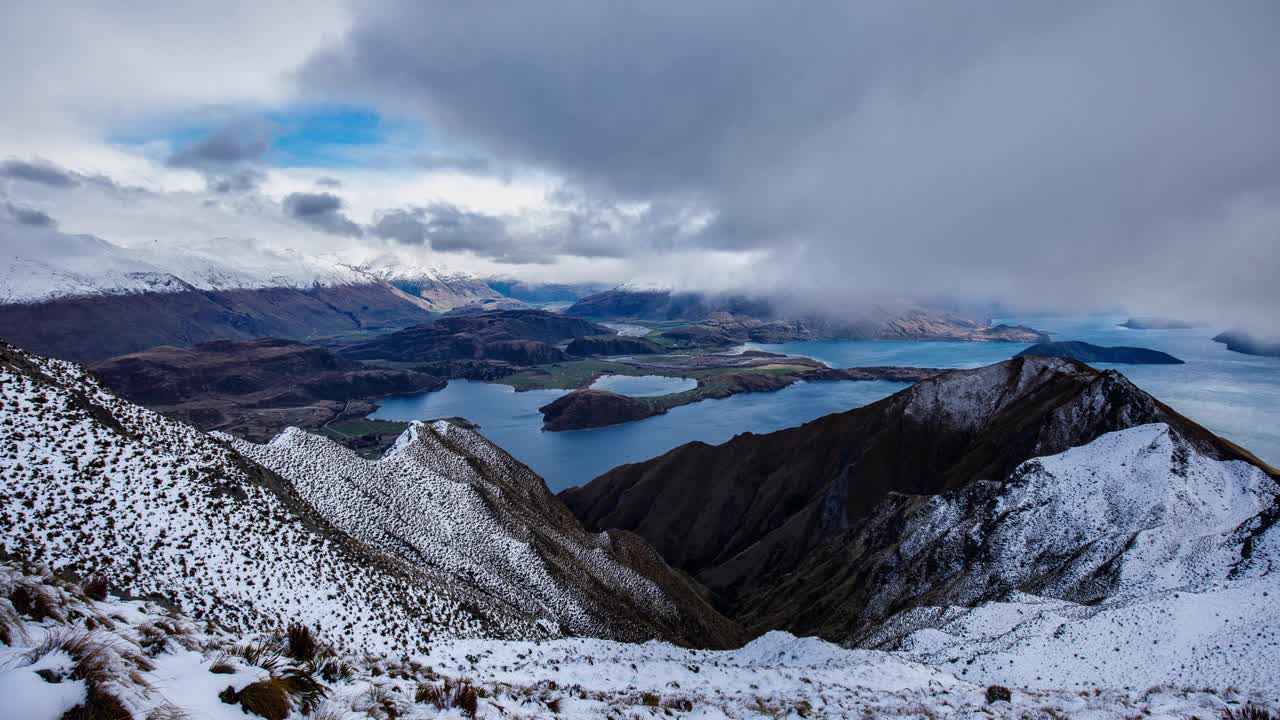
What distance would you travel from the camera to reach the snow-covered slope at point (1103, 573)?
19078 mm

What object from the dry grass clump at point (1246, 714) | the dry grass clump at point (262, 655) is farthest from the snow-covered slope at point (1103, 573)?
the dry grass clump at point (262, 655)

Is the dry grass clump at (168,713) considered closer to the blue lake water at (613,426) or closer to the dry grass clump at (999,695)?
the dry grass clump at (999,695)

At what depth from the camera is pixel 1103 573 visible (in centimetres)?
2852

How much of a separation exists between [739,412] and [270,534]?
141 meters

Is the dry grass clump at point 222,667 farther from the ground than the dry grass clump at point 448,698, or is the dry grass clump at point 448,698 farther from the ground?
the dry grass clump at point 222,667

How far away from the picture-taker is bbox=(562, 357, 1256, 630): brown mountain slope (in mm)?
50312

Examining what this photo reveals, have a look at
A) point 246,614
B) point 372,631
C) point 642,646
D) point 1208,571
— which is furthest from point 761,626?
point 246,614

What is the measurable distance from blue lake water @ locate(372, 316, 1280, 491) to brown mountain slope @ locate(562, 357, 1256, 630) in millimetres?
32571

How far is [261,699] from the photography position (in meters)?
5.47

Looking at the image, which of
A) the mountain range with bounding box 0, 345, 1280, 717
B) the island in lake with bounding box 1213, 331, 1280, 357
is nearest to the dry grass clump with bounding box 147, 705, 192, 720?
the mountain range with bounding box 0, 345, 1280, 717

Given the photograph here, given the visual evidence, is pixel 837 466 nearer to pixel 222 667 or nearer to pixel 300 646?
pixel 300 646

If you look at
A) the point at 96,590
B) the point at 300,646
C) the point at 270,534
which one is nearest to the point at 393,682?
the point at 300,646

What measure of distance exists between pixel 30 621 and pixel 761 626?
4291cm

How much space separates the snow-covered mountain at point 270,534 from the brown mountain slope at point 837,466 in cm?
2083
